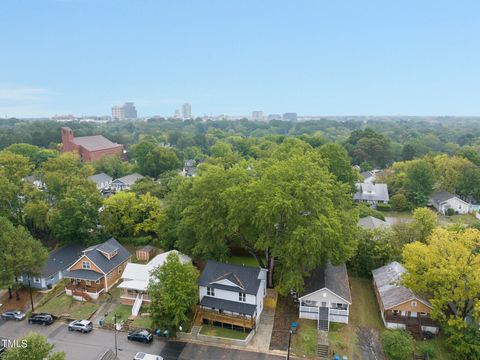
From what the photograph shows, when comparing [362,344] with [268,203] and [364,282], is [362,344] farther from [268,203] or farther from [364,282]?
[268,203]

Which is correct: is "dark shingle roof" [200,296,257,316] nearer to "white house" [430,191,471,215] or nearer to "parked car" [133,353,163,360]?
"parked car" [133,353,163,360]

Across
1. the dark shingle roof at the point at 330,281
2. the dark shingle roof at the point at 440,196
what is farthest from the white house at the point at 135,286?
the dark shingle roof at the point at 440,196

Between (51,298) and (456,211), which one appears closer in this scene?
(51,298)

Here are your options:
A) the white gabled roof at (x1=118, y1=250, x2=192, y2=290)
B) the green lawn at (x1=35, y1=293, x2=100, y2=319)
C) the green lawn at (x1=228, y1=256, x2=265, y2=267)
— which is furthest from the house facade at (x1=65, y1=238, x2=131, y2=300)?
the green lawn at (x1=228, y1=256, x2=265, y2=267)

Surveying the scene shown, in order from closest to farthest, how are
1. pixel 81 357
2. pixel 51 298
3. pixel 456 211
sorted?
pixel 81 357
pixel 51 298
pixel 456 211

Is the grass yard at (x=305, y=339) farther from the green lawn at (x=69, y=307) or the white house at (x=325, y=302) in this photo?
the green lawn at (x=69, y=307)

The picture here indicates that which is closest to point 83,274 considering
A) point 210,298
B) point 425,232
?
point 210,298

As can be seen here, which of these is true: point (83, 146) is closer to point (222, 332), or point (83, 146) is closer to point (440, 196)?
point (222, 332)
